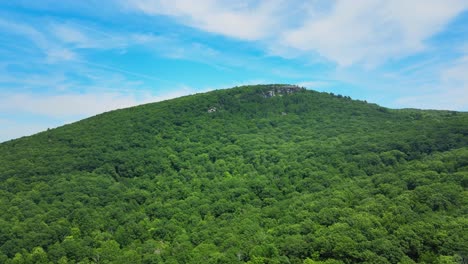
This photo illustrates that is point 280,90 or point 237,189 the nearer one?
point 237,189

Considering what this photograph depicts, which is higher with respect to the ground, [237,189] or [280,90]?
[280,90]

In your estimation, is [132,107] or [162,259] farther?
[132,107]

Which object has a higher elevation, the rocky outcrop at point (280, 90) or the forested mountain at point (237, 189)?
the rocky outcrop at point (280, 90)

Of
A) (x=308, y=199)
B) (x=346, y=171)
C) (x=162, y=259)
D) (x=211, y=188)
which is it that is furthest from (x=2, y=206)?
(x=346, y=171)

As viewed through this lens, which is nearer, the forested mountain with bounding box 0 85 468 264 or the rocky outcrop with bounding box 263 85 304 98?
the forested mountain with bounding box 0 85 468 264

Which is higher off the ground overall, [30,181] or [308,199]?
[30,181]

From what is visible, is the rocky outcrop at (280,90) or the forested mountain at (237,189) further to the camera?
the rocky outcrop at (280,90)

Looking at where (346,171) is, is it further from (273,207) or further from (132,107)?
(132,107)

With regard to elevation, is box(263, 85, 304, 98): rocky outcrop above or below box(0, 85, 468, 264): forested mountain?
above
